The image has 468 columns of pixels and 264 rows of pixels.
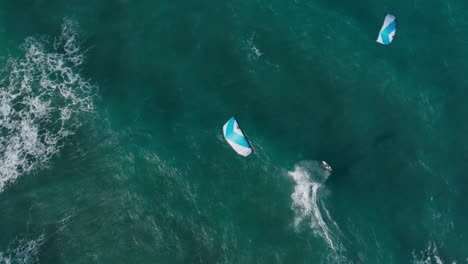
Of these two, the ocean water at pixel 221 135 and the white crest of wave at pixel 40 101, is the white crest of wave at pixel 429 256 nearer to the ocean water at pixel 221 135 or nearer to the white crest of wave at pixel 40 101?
the ocean water at pixel 221 135

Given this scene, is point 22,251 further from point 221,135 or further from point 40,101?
point 221,135

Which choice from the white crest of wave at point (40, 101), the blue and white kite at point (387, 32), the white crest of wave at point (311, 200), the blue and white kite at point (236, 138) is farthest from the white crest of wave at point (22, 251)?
the blue and white kite at point (387, 32)

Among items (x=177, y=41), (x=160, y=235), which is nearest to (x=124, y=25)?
(x=177, y=41)

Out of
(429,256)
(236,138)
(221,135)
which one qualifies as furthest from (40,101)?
(429,256)

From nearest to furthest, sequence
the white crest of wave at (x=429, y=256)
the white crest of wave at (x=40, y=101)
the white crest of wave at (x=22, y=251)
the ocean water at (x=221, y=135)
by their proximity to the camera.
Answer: the white crest of wave at (x=22, y=251), the ocean water at (x=221, y=135), the white crest of wave at (x=429, y=256), the white crest of wave at (x=40, y=101)

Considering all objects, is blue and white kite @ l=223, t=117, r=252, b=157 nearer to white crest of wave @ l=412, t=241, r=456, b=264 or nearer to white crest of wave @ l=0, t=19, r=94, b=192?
white crest of wave @ l=0, t=19, r=94, b=192

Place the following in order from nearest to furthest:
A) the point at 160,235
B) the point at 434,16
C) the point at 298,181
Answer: the point at 160,235 → the point at 298,181 → the point at 434,16

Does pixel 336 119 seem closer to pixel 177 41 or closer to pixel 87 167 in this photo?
pixel 177 41

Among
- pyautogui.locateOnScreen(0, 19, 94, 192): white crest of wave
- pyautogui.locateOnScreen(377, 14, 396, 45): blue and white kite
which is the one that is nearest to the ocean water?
pyautogui.locateOnScreen(0, 19, 94, 192): white crest of wave
